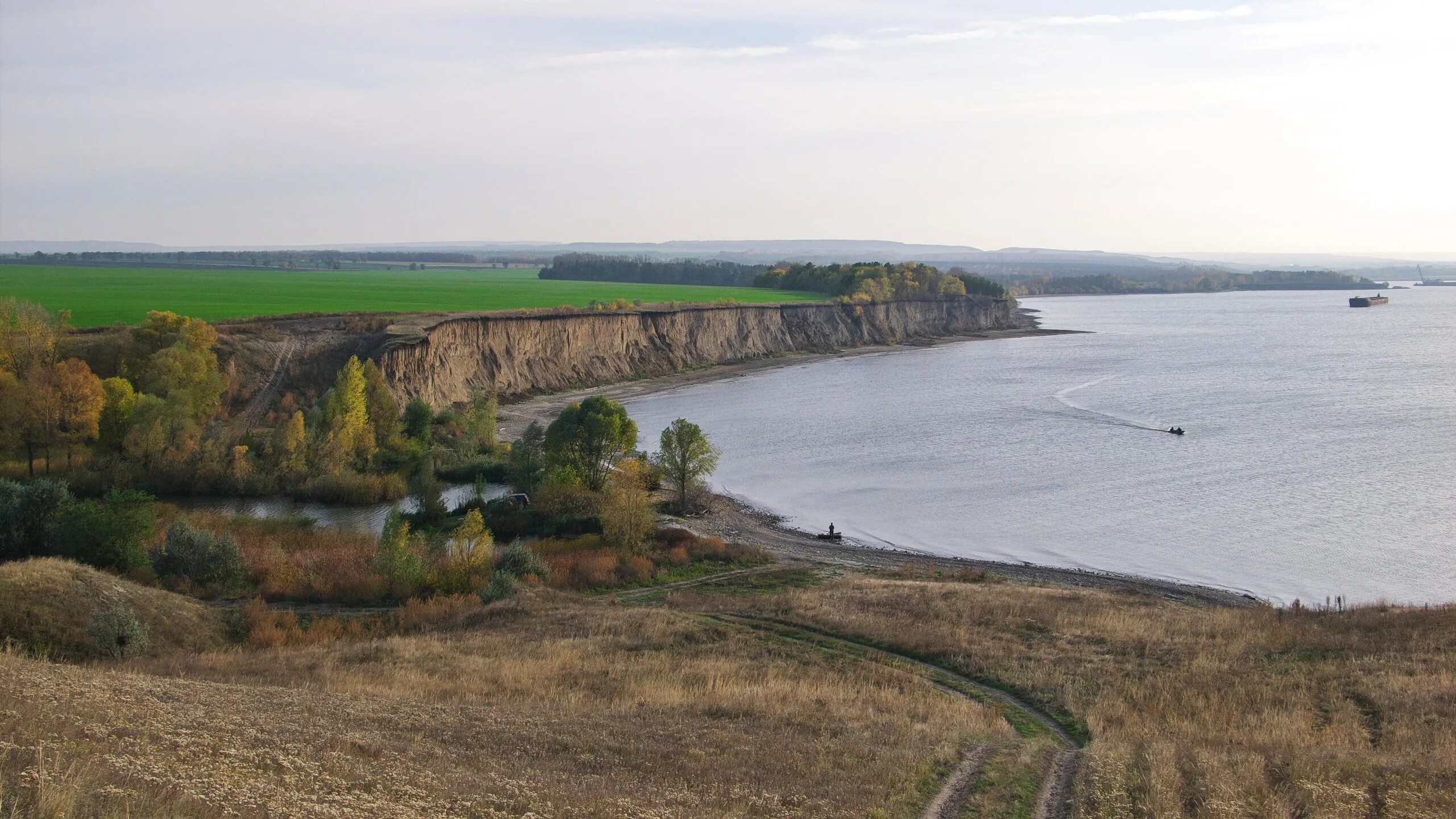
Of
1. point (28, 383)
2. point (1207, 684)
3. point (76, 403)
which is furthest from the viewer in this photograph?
point (76, 403)

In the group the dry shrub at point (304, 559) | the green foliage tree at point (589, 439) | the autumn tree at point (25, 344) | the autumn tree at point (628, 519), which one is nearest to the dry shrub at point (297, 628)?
the dry shrub at point (304, 559)

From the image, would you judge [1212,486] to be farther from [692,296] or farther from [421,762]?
[692,296]

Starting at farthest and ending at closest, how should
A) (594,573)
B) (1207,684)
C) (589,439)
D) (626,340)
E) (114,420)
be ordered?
(626,340) < (114,420) < (589,439) < (594,573) < (1207,684)

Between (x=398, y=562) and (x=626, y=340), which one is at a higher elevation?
(x=626, y=340)

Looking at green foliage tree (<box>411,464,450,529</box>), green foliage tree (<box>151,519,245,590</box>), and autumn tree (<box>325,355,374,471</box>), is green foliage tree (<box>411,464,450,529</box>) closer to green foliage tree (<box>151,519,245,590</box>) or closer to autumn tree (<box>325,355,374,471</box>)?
autumn tree (<box>325,355,374,471</box>)

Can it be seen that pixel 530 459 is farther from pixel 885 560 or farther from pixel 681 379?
pixel 681 379

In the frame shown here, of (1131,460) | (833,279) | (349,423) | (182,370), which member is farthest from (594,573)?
(833,279)
